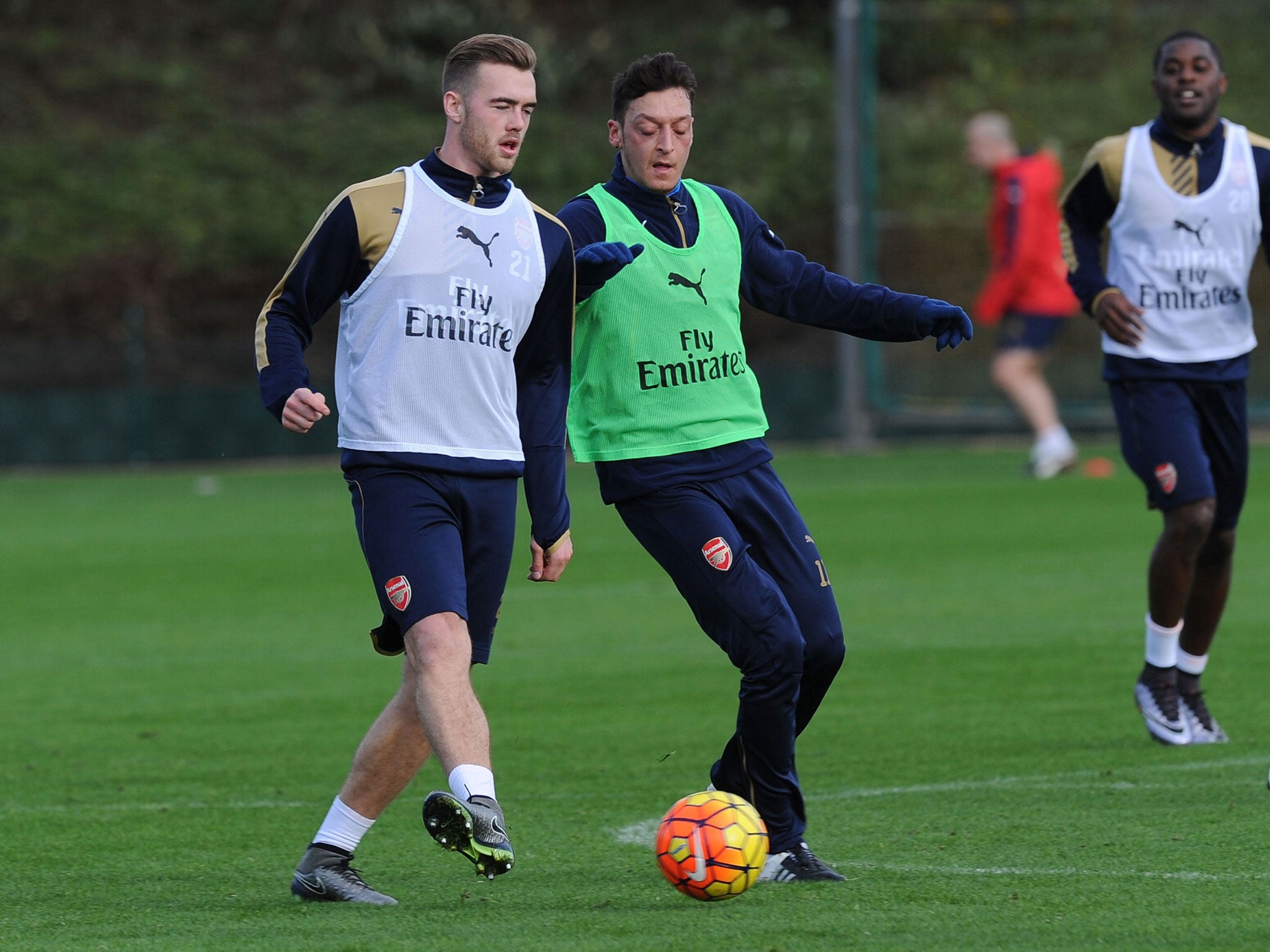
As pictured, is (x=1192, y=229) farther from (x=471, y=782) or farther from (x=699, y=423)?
(x=471, y=782)

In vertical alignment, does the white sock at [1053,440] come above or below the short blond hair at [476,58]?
below

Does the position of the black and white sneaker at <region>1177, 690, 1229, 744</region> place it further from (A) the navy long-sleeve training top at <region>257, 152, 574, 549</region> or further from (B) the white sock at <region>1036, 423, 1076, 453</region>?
(B) the white sock at <region>1036, 423, 1076, 453</region>

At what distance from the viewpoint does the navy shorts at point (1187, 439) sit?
24.4ft

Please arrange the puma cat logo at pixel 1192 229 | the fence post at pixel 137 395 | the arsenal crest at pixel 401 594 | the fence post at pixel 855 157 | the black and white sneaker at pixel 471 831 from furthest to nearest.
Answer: the fence post at pixel 137 395 → the fence post at pixel 855 157 → the puma cat logo at pixel 1192 229 → the arsenal crest at pixel 401 594 → the black and white sneaker at pixel 471 831

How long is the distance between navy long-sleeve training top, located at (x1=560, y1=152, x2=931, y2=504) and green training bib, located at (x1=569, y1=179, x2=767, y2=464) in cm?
4

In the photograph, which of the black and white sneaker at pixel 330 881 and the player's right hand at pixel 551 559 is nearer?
the black and white sneaker at pixel 330 881

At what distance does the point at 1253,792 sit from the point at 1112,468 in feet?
41.2

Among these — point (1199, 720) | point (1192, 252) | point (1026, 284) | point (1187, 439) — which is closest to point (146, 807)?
point (1199, 720)

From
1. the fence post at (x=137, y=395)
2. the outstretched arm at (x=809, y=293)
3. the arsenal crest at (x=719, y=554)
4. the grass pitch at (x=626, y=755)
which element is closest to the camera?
the grass pitch at (x=626, y=755)

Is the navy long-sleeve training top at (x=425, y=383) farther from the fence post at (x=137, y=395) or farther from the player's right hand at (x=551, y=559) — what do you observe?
the fence post at (x=137, y=395)

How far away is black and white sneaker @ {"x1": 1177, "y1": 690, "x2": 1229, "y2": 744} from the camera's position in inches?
291

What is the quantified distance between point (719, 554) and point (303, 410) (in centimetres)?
118

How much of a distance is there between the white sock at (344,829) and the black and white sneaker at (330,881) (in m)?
0.02

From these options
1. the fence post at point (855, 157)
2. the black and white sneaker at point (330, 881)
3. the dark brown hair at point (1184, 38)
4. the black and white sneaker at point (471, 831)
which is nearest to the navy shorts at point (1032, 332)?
the fence post at point (855, 157)
